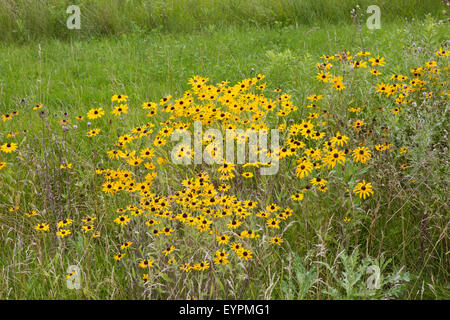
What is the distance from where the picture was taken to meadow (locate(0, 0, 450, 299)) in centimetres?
265

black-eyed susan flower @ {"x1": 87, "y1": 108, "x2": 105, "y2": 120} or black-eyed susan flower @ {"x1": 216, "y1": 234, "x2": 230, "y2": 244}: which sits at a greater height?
black-eyed susan flower @ {"x1": 87, "y1": 108, "x2": 105, "y2": 120}

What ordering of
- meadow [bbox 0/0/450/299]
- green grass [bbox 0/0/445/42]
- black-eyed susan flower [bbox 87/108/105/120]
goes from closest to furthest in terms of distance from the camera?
meadow [bbox 0/0/450/299], black-eyed susan flower [bbox 87/108/105/120], green grass [bbox 0/0/445/42]

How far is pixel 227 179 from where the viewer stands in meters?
3.37

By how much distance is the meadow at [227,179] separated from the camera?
2648 millimetres

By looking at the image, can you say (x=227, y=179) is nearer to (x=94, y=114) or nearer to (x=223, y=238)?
(x=223, y=238)

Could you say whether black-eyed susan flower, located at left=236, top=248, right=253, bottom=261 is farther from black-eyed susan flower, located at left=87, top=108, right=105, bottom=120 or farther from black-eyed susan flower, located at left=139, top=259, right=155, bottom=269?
black-eyed susan flower, located at left=87, top=108, right=105, bottom=120

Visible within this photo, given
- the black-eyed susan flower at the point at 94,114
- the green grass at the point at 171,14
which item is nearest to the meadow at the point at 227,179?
the black-eyed susan flower at the point at 94,114

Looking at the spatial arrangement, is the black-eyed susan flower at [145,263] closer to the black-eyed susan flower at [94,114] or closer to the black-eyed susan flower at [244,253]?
the black-eyed susan flower at [244,253]

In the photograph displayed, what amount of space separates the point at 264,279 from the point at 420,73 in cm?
223

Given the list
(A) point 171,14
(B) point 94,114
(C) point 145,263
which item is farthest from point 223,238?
(A) point 171,14

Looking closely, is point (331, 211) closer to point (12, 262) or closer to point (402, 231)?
point (402, 231)

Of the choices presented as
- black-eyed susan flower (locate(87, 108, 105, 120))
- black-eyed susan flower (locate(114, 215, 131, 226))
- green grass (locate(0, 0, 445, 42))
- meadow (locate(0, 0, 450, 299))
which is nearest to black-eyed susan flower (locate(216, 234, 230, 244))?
meadow (locate(0, 0, 450, 299))

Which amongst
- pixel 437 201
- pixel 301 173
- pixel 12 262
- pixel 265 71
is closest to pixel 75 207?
pixel 12 262

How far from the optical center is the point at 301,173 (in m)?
2.81
